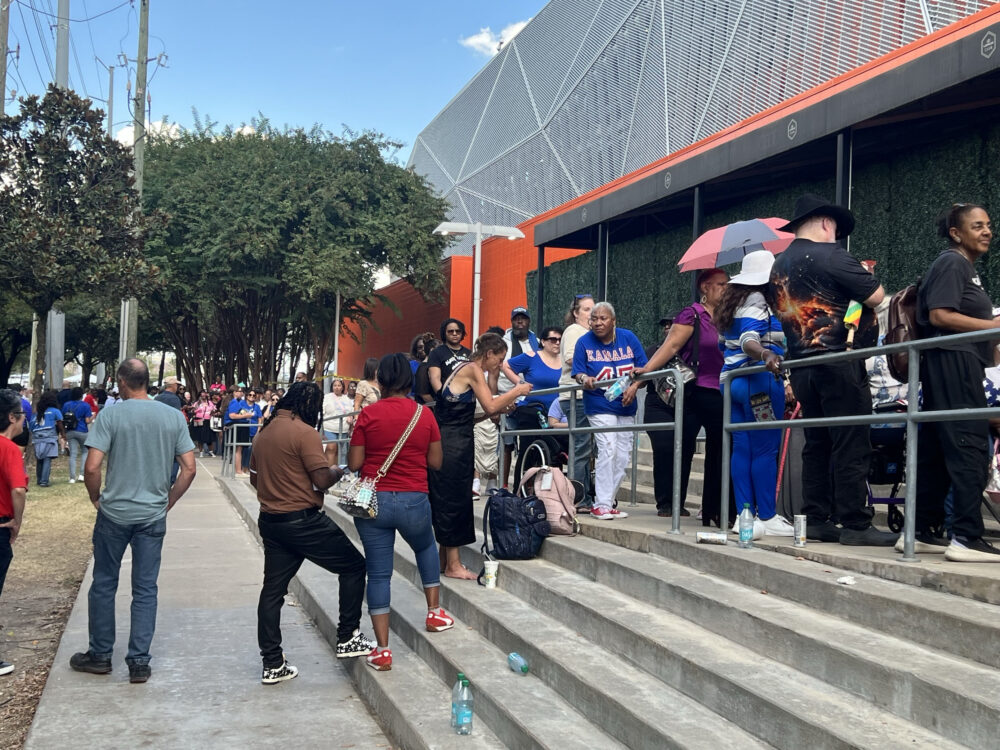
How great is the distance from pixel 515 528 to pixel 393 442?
4.47 feet

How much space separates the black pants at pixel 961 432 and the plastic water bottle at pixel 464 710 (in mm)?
2301

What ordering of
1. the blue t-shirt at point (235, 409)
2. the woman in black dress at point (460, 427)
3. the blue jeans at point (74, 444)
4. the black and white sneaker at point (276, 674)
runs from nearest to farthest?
the black and white sneaker at point (276, 674) < the woman in black dress at point (460, 427) < the blue jeans at point (74, 444) < the blue t-shirt at point (235, 409)

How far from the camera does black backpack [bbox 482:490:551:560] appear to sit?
6605mm

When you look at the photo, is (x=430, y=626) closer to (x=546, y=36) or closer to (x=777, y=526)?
(x=777, y=526)

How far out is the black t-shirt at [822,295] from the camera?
512cm

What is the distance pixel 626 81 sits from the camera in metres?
24.7

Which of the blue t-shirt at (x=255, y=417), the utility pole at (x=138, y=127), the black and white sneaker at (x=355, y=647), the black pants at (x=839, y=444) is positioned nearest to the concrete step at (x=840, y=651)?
the black pants at (x=839, y=444)

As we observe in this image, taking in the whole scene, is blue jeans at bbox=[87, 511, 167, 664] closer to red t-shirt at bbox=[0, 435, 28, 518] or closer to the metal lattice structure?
red t-shirt at bbox=[0, 435, 28, 518]

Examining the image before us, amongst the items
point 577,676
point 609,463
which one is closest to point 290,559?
point 577,676

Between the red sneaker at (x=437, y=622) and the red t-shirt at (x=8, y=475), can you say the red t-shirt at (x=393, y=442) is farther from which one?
the red sneaker at (x=437, y=622)

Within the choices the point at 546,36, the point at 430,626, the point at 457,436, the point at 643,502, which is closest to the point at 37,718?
the point at 430,626

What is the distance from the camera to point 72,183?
20438 mm

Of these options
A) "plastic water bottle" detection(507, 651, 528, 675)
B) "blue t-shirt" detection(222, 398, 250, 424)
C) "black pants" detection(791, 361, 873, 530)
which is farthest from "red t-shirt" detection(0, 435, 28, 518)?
"blue t-shirt" detection(222, 398, 250, 424)

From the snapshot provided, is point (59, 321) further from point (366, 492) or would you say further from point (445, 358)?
point (366, 492)
